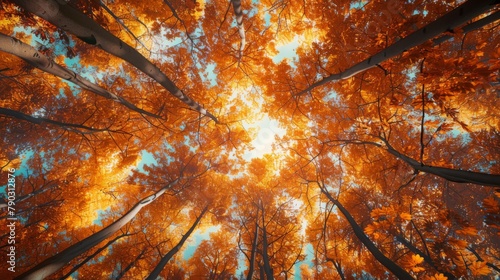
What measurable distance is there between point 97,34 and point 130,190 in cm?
1265

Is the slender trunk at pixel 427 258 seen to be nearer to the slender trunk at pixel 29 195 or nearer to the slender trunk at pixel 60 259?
the slender trunk at pixel 60 259

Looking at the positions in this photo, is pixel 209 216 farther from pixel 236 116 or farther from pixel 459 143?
pixel 459 143

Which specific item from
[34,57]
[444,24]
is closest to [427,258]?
[444,24]

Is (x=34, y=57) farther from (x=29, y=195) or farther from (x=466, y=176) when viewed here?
(x=29, y=195)

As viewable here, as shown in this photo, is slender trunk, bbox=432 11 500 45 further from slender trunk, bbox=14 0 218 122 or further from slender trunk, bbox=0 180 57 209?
slender trunk, bbox=0 180 57 209

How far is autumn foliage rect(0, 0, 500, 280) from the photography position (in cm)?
283

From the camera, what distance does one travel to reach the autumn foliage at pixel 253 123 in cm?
283

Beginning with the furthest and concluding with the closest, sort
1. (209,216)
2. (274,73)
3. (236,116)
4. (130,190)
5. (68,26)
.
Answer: (209,216) < (130,190) < (236,116) < (274,73) < (68,26)

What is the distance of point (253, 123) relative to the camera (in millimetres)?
9578

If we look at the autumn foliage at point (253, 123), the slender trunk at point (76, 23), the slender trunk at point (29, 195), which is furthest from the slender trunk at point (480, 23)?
the slender trunk at point (29, 195)

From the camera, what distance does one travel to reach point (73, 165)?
1052cm

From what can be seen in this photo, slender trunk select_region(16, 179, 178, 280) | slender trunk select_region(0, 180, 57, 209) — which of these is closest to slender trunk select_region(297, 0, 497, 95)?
slender trunk select_region(16, 179, 178, 280)

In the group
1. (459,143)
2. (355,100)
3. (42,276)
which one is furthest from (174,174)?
(459,143)

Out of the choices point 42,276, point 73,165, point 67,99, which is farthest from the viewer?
point 73,165
